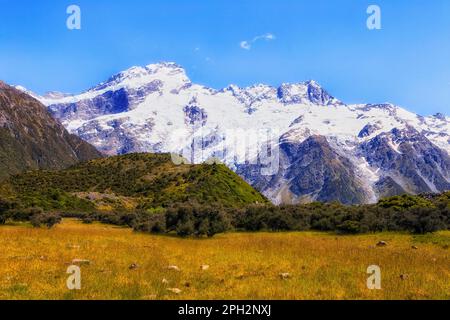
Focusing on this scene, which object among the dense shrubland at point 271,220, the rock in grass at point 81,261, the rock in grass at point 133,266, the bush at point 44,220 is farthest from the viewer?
the bush at point 44,220

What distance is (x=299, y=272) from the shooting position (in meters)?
21.1

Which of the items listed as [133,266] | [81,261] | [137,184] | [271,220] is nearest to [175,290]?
[133,266]

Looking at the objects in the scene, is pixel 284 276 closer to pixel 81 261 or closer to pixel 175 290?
pixel 175 290

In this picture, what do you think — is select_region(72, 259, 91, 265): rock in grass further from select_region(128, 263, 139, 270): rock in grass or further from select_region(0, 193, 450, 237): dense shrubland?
select_region(0, 193, 450, 237): dense shrubland

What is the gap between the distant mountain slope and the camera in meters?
141

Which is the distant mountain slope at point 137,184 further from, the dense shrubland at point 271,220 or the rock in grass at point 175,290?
the rock in grass at point 175,290

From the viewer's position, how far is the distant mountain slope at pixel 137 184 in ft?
461

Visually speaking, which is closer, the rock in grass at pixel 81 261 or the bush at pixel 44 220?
the rock in grass at pixel 81 261

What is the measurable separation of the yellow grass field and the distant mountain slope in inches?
3988

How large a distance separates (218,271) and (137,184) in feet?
508

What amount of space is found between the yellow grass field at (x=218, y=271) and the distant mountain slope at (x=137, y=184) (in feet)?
332

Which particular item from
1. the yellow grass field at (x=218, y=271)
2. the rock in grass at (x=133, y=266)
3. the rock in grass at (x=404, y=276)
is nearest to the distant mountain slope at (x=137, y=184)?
the yellow grass field at (x=218, y=271)
